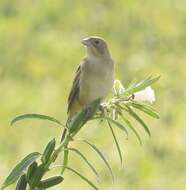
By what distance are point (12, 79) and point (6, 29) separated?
3.55 feet

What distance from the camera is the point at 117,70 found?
8.16m

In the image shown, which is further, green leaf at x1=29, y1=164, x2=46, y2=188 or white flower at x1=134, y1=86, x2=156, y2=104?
white flower at x1=134, y1=86, x2=156, y2=104

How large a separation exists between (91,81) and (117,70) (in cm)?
531

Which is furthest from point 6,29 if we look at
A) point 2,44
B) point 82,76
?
point 82,76

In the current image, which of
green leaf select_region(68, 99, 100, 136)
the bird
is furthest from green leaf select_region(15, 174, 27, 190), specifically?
the bird

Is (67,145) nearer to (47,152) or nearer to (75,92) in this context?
(47,152)

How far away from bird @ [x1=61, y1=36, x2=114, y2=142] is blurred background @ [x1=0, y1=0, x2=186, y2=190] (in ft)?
8.29

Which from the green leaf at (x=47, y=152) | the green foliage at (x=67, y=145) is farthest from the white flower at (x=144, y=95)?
the green leaf at (x=47, y=152)

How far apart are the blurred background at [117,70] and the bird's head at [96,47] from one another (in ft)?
7.77

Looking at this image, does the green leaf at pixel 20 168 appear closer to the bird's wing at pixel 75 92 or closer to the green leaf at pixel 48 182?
the green leaf at pixel 48 182

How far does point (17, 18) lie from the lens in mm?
9477

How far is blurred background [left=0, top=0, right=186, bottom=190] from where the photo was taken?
6633 mm

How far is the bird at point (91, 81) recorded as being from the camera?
109 inches

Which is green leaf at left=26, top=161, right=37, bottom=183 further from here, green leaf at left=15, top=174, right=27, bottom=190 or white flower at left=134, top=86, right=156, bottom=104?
white flower at left=134, top=86, right=156, bottom=104
